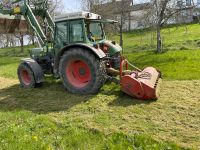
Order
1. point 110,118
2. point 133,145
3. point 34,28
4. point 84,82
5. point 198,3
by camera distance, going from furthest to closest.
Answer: point 198,3, point 34,28, point 84,82, point 110,118, point 133,145

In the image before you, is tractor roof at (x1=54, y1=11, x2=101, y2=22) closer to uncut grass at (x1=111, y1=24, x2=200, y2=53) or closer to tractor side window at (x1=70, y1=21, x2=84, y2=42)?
tractor side window at (x1=70, y1=21, x2=84, y2=42)

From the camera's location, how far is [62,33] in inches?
354

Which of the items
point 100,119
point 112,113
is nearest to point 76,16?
point 112,113

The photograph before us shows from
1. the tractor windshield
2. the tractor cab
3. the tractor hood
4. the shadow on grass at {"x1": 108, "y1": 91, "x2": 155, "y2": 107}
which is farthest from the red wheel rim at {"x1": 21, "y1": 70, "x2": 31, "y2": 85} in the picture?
the shadow on grass at {"x1": 108, "y1": 91, "x2": 155, "y2": 107}

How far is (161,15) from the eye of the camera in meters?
16.7

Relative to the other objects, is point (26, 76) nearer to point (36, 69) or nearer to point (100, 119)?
point (36, 69)

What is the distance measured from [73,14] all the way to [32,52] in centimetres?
250


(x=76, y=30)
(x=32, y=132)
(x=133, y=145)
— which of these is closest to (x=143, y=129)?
(x=133, y=145)

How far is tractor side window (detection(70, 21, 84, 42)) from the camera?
28.1 feet

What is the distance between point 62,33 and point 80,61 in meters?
1.21

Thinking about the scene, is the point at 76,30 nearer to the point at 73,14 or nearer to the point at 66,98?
the point at 73,14

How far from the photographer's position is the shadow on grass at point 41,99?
24.4 feet

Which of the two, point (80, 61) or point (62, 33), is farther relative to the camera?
point (62, 33)

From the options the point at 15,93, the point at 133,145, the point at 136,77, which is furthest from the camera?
the point at 15,93
